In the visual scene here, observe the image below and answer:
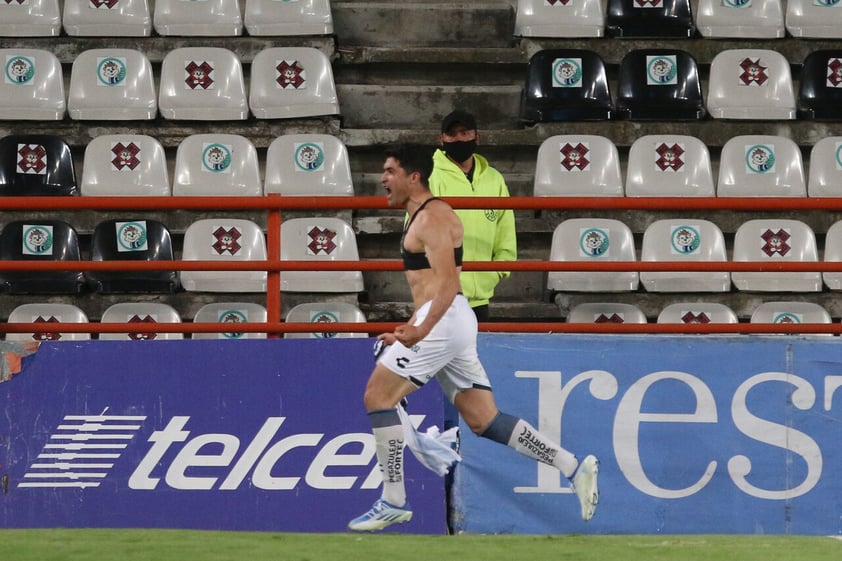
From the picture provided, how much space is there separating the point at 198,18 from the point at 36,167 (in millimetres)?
1956

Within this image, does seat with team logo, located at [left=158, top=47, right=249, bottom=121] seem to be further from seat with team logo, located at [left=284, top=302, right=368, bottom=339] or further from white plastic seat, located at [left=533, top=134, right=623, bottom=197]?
white plastic seat, located at [left=533, top=134, right=623, bottom=197]

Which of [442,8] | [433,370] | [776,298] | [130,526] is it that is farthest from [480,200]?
[442,8]

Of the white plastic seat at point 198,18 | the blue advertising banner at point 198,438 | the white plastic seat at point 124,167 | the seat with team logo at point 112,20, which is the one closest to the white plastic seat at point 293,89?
the white plastic seat at point 198,18

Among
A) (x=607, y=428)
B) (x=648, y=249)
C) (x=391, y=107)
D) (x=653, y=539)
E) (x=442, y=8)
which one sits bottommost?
(x=653, y=539)

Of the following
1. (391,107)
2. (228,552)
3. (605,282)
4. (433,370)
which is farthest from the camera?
(391,107)

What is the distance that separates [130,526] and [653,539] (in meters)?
2.88

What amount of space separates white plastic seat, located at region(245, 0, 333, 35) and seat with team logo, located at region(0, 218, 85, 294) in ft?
8.28

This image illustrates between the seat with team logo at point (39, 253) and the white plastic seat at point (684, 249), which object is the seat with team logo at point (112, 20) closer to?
the seat with team logo at point (39, 253)

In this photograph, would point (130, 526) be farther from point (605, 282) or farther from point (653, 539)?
point (605, 282)

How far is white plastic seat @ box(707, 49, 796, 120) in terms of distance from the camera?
37.9ft

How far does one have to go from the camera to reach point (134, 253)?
33.9 feet

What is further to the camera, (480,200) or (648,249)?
(648,249)

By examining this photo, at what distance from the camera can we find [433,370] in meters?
7.25

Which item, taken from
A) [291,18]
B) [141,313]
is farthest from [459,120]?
[291,18]
